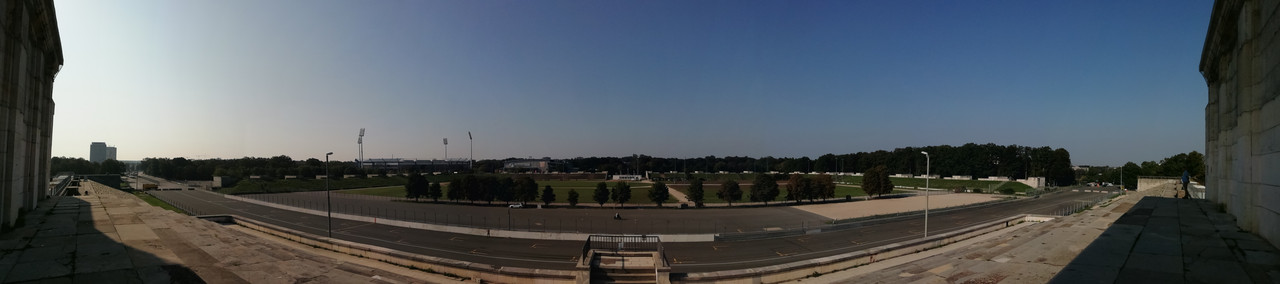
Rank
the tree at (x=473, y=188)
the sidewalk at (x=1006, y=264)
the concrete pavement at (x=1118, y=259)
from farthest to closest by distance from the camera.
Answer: the tree at (x=473, y=188) → the sidewalk at (x=1006, y=264) → the concrete pavement at (x=1118, y=259)

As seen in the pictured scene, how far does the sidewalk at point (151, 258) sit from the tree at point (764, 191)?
4929 cm

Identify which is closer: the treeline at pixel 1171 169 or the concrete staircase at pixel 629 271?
the concrete staircase at pixel 629 271

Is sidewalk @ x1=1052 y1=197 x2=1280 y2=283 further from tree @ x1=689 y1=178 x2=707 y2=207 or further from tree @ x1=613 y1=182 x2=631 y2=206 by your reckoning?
tree @ x1=613 y1=182 x2=631 y2=206

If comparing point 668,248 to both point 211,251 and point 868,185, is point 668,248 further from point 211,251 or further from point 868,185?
point 868,185

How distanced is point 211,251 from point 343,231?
27.0m

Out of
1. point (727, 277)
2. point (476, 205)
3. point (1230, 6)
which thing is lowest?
point (476, 205)

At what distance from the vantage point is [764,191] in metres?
57.0

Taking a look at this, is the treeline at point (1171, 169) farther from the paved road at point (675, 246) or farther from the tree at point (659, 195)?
the tree at point (659, 195)

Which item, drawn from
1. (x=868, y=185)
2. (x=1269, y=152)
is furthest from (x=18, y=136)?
(x=868, y=185)

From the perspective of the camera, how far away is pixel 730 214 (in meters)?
Result: 48.4

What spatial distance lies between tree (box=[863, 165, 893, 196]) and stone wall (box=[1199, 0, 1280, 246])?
172 feet

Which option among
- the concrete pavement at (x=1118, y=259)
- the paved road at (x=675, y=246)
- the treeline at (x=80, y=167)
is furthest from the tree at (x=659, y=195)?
the treeline at (x=80, y=167)

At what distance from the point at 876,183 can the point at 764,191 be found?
2317 centimetres

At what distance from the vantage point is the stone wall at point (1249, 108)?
8758mm
